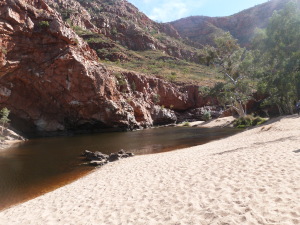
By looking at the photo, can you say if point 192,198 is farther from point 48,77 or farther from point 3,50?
→ point 48,77

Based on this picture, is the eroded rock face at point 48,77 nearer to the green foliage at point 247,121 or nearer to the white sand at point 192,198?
the green foliage at point 247,121

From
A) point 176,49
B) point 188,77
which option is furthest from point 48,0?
point 188,77

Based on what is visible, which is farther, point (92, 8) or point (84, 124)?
point (92, 8)

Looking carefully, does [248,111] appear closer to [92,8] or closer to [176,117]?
[176,117]

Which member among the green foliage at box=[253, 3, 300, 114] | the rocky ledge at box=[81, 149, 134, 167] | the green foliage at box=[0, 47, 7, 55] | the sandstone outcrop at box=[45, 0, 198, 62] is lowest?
the rocky ledge at box=[81, 149, 134, 167]

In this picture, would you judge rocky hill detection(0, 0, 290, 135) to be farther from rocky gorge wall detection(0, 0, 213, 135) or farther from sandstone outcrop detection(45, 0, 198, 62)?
sandstone outcrop detection(45, 0, 198, 62)

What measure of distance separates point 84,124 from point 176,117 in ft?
99.5

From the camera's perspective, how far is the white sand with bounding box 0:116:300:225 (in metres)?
5.74

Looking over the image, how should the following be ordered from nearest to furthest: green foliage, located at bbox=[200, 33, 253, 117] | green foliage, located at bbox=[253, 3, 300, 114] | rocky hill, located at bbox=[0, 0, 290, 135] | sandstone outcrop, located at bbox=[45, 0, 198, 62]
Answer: green foliage, located at bbox=[253, 3, 300, 114], green foliage, located at bbox=[200, 33, 253, 117], rocky hill, located at bbox=[0, 0, 290, 135], sandstone outcrop, located at bbox=[45, 0, 198, 62]

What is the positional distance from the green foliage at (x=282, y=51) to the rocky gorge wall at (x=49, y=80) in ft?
111

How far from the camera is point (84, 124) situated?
58.8 meters

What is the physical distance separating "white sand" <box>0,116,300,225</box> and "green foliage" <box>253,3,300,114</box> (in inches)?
971

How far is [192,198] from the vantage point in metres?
7.27

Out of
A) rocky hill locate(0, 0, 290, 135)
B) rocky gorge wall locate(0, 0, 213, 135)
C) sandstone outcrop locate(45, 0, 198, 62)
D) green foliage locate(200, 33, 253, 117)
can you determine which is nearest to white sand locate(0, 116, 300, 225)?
green foliage locate(200, 33, 253, 117)
